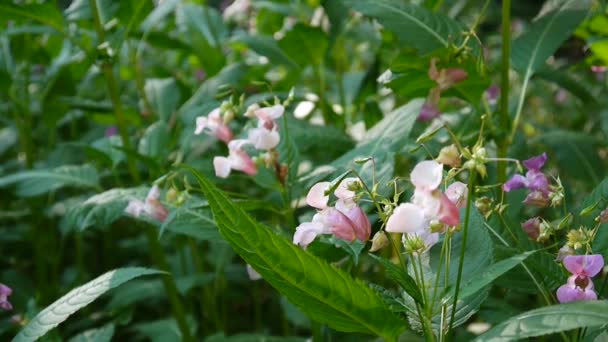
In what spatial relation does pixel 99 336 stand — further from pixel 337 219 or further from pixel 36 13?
pixel 36 13

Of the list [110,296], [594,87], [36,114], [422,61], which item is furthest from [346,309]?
[594,87]

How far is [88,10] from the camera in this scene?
5.28 feet

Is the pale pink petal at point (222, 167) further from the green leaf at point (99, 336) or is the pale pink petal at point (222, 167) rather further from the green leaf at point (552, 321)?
the green leaf at point (552, 321)

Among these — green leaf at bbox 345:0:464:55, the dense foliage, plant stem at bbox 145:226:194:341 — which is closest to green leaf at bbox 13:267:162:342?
the dense foliage

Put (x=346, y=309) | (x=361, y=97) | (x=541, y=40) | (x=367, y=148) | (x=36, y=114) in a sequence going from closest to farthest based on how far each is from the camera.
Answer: (x=346, y=309)
(x=367, y=148)
(x=541, y=40)
(x=361, y=97)
(x=36, y=114)

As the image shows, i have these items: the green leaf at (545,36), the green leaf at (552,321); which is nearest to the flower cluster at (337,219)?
the green leaf at (552,321)

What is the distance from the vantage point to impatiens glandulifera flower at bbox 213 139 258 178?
3.85 ft

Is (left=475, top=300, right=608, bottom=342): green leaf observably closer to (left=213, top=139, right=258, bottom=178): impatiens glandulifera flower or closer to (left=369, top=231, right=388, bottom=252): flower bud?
(left=369, top=231, right=388, bottom=252): flower bud

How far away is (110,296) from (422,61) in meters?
1.37

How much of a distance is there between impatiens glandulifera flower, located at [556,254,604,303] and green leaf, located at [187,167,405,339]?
0.21 m

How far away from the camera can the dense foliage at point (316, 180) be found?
0.85m

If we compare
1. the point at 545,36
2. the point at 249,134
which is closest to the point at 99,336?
the point at 249,134

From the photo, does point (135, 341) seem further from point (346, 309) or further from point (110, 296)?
point (346, 309)

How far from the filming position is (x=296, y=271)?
81 centimetres
